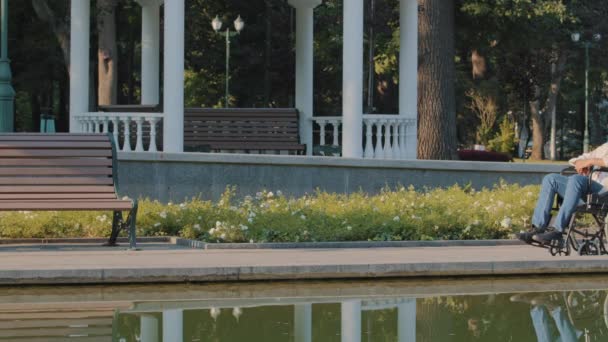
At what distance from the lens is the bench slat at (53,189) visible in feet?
43.3

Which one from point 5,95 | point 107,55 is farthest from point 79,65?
point 107,55

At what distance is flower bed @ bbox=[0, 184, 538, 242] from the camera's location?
539 inches

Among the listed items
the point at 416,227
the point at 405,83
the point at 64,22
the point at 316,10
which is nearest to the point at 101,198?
the point at 416,227

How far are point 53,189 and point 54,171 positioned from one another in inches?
9.9

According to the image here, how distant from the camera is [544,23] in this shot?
33.8m

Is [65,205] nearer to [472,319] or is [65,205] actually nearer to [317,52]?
[472,319]

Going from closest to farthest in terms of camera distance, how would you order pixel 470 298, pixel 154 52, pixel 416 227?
1. pixel 470 298
2. pixel 416 227
3. pixel 154 52

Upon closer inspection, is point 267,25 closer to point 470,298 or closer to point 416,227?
point 416,227

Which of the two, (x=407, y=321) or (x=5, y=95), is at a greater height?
(x=5, y=95)

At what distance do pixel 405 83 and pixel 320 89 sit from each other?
26.0 metres

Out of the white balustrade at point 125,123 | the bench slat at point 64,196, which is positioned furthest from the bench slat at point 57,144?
the white balustrade at point 125,123

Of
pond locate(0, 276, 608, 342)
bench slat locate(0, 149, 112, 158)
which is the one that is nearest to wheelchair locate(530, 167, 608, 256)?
pond locate(0, 276, 608, 342)

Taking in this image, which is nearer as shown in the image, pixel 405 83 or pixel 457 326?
pixel 457 326

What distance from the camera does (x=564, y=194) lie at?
12.1 metres
